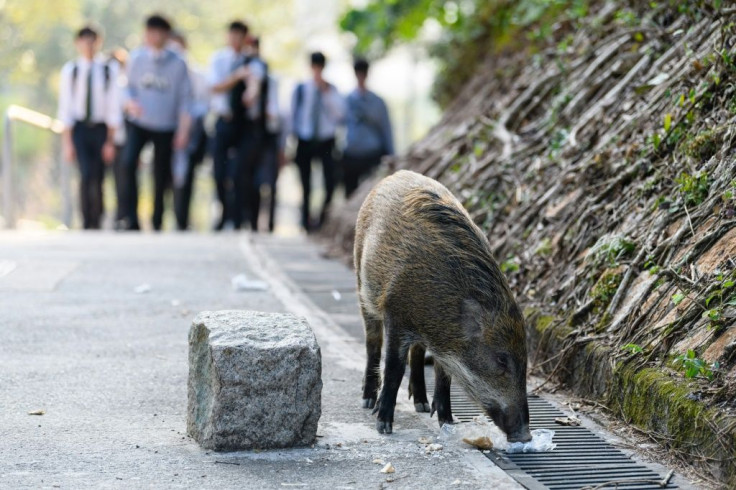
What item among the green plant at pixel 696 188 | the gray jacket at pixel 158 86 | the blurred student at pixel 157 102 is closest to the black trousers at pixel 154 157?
the blurred student at pixel 157 102

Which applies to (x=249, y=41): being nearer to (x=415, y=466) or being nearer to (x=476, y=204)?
(x=476, y=204)

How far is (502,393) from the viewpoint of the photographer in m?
4.79

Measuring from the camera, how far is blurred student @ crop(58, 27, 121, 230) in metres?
13.5

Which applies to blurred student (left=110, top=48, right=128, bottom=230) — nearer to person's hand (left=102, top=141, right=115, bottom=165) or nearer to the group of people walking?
the group of people walking

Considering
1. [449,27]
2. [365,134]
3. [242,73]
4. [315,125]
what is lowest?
[365,134]

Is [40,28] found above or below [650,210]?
above

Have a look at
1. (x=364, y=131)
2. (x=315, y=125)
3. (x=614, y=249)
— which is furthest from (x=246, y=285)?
(x=364, y=131)

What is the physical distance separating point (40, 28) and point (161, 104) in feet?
64.4

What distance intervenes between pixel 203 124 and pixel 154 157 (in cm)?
129

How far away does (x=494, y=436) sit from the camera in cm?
491

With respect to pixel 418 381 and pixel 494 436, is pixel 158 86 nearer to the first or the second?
pixel 418 381

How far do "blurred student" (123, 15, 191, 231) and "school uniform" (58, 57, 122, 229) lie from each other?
0.27 m

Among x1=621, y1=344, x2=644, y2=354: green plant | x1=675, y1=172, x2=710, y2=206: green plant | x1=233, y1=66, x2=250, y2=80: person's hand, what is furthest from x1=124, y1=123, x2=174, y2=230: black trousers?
x1=621, y1=344, x2=644, y2=354: green plant

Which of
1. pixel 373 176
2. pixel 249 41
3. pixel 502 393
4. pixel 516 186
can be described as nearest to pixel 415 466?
pixel 502 393
